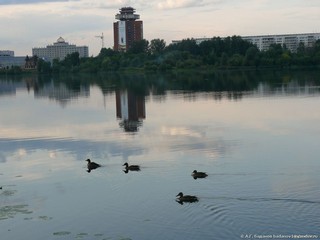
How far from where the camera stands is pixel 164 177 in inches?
638

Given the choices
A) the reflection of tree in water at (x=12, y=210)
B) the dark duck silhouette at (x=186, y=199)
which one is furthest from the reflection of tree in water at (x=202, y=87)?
the reflection of tree in water at (x=12, y=210)

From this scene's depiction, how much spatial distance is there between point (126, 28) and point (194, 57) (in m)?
76.3

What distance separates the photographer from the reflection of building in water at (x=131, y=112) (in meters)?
28.0

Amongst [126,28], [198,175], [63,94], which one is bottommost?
[198,175]

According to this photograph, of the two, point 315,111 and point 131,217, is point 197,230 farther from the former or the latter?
point 315,111

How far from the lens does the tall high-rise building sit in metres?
177

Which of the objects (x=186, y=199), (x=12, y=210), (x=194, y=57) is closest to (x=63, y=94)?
(x=12, y=210)

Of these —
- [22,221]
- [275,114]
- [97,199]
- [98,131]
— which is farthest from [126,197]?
[275,114]

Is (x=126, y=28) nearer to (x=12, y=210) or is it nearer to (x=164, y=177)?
(x=164, y=177)

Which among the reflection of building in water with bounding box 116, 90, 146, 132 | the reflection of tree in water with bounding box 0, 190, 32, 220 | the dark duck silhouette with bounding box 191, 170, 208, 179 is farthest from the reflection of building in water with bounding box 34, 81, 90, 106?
the reflection of tree in water with bounding box 0, 190, 32, 220

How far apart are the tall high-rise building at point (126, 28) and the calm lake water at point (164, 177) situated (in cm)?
14726

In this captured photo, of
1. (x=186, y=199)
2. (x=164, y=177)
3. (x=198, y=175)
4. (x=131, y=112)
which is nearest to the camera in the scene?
(x=186, y=199)

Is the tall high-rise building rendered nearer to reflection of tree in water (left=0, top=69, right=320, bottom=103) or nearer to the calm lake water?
reflection of tree in water (left=0, top=69, right=320, bottom=103)

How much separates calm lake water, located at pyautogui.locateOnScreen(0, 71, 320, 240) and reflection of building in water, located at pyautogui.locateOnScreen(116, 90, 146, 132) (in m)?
0.22
